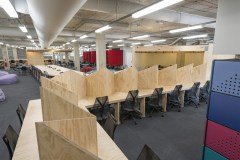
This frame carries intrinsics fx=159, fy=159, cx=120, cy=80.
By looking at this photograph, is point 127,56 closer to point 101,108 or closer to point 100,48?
point 100,48

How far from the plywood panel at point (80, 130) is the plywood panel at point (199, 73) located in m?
6.25

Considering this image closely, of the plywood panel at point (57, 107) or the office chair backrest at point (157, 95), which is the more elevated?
the plywood panel at point (57, 107)

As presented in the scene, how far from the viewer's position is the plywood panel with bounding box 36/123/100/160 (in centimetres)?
123

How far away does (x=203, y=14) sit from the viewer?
264 inches

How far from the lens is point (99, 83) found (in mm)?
4613

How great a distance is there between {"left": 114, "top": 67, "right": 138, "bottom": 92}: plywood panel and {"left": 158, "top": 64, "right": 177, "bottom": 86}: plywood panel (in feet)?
4.69

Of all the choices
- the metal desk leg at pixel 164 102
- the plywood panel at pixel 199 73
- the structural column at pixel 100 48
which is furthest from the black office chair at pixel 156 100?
the structural column at pixel 100 48

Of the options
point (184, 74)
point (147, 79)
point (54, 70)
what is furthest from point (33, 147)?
point (54, 70)

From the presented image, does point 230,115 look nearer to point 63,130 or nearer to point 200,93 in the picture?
point 63,130

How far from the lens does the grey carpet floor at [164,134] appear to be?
336 cm

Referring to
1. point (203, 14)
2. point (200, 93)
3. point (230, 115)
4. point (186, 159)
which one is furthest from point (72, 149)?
point (203, 14)

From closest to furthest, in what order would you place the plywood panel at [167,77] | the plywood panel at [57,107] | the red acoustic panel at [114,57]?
the plywood panel at [57,107]
the plywood panel at [167,77]
the red acoustic panel at [114,57]

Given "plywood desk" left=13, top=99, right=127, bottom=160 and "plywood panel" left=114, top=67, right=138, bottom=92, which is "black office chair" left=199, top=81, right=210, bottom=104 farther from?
"plywood desk" left=13, top=99, right=127, bottom=160

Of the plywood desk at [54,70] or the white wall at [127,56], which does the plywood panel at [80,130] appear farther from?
the white wall at [127,56]
